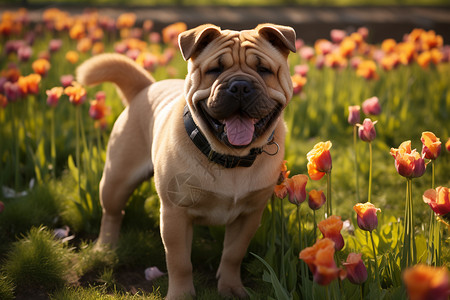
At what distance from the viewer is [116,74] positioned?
129 inches

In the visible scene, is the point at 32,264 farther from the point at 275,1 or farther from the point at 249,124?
the point at 275,1

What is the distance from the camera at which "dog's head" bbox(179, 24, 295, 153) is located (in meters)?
2.24

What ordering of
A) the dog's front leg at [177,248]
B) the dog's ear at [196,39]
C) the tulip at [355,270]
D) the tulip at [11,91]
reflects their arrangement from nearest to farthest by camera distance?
the tulip at [355,270] < the dog's ear at [196,39] < the dog's front leg at [177,248] < the tulip at [11,91]

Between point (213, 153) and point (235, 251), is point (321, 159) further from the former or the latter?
point (235, 251)

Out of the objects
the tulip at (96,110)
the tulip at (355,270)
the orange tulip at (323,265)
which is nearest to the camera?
the orange tulip at (323,265)

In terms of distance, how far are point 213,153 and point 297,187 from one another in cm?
44

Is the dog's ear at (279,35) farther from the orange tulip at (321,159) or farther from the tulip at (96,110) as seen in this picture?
the tulip at (96,110)

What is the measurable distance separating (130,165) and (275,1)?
29.0 feet

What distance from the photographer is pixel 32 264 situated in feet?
9.19

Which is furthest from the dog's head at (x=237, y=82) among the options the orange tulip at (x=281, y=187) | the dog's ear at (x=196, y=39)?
the orange tulip at (x=281, y=187)

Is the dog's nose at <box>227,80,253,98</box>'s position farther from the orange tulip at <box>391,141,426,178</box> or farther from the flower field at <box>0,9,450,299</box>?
the orange tulip at <box>391,141,426,178</box>

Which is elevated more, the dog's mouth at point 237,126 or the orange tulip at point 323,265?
the dog's mouth at point 237,126

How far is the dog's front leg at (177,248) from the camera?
2549 mm

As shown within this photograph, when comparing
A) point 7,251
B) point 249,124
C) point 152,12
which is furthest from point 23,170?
point 152,12
